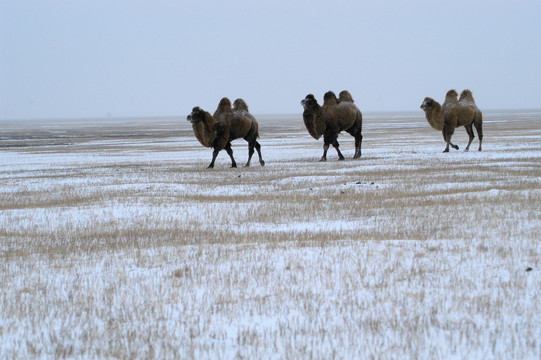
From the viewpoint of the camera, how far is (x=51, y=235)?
32.7 feet

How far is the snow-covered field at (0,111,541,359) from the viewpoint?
5.02 m

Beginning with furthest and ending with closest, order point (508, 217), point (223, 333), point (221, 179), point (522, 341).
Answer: point (221, 179) → point (508, 217) → point (223, 333) → point (522, 341)

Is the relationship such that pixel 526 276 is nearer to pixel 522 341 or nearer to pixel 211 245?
pixel 522 341

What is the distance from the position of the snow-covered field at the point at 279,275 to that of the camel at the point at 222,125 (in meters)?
A: 7.34

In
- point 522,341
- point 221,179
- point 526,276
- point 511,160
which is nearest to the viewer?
point 522,341

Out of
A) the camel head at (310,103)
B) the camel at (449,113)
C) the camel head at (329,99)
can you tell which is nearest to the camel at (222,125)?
the camel head at (310,103)

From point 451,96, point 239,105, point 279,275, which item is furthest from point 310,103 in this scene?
point 279,275

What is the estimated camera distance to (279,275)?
22.6 ft

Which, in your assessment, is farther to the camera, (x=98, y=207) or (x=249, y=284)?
(x=98, y=207)

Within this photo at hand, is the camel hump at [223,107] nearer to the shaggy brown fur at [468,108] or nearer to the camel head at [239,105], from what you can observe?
the camel head at [239,105]

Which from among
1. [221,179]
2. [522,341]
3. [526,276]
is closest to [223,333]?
[522,341]

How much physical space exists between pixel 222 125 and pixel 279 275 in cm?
1475

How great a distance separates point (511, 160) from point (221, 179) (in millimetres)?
9590

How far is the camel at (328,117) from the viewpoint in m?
23.1
